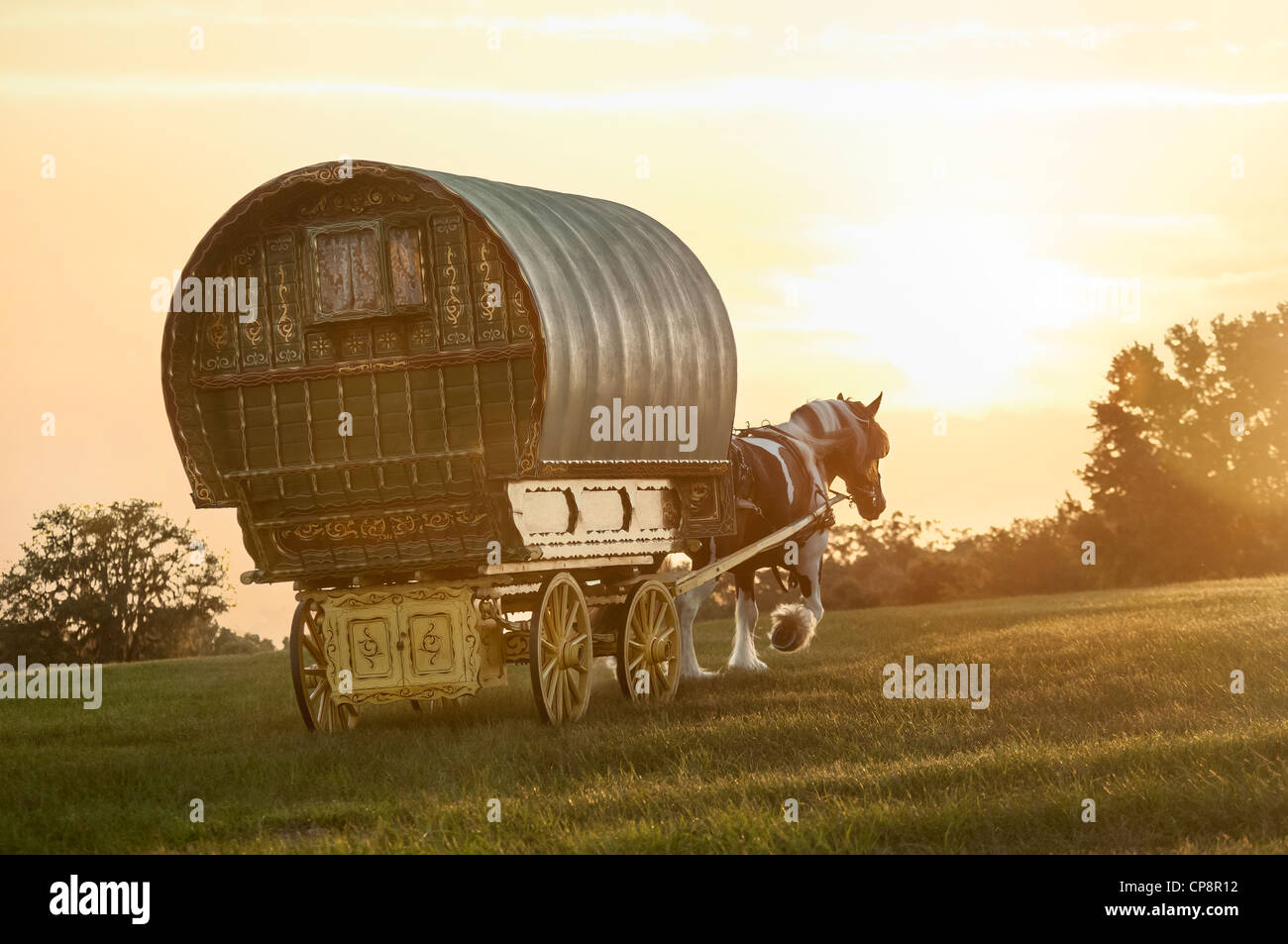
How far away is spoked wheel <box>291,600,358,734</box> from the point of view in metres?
11.8

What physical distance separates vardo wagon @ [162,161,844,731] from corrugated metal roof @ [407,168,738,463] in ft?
0.12

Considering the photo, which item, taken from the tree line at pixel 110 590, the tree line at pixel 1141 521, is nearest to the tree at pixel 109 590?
the tree line at pixel 110 590

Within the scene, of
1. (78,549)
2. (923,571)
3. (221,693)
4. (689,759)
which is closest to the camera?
(689,759)

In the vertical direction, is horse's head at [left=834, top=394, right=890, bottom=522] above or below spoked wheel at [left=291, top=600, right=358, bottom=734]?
above

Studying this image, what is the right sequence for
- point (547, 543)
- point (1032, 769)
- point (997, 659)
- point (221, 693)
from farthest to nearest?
point (221, 693) < point (997, 659) < point (547, 543) < point (1032, 769)

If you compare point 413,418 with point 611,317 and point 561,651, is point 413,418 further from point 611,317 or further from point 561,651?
point 561,651

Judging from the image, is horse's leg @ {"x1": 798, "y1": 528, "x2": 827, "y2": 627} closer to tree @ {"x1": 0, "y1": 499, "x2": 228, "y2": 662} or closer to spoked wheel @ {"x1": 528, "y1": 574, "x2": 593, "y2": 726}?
spoked wheel @ {"x1": 528, "y1": 574, "x2": 593, "y2": 726}

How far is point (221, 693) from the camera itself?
16.8m

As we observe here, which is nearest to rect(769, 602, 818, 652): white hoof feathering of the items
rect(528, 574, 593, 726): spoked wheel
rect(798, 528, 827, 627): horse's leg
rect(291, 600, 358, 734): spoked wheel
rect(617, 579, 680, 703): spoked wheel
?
rect(798, 528, 827, 627): horse's leg

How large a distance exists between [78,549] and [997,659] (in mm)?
23400

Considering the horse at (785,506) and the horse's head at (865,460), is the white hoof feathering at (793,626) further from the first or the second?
the horse's head at (865,460)

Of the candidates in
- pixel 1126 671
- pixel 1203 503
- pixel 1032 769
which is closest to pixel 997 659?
pixel 1126 671

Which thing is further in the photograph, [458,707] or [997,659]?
[997,659]

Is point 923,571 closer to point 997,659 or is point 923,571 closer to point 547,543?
point 997,659
